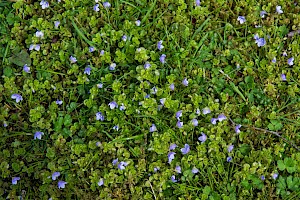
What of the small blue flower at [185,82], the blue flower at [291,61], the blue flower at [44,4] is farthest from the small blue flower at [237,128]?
the blue flower at [44,4]

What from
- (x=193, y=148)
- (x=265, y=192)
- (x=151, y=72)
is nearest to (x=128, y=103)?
(x=151, y=72)

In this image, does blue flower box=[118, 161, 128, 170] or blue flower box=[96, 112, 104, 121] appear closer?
blue flower box=[118, 161, 128, 170]

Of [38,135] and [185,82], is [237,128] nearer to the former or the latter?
[185,82]

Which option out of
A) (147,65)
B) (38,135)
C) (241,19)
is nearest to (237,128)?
(147,65)

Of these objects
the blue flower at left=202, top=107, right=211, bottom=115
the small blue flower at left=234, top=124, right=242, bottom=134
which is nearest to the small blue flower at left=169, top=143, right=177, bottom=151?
the blue flower at left=202, top=107, right=211, bottom=115

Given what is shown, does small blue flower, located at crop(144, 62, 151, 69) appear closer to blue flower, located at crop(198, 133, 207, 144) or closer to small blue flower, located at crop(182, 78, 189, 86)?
small blue flower, located at crop(182, 78, 189, 86)

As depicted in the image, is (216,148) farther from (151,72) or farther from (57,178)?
(57,178)

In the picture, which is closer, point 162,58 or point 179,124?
point 179,124
